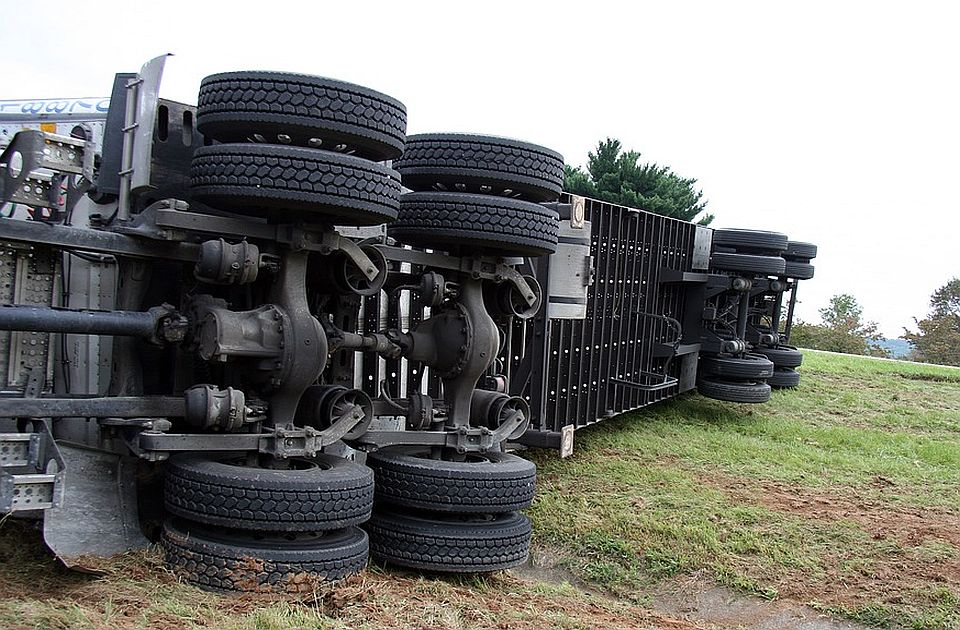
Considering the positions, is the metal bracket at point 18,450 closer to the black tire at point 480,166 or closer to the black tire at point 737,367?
the black tire at point 480,166

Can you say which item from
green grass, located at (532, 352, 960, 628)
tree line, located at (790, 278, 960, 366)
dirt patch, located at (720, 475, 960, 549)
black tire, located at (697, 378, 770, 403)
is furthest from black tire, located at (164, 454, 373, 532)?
tree line, located at (790, 278, 960, 366)

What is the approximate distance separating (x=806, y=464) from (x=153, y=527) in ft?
21.2

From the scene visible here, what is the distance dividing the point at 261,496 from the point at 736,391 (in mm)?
8454

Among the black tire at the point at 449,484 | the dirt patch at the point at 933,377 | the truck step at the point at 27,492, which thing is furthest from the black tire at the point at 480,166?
the dirt patch at the point at 933,377

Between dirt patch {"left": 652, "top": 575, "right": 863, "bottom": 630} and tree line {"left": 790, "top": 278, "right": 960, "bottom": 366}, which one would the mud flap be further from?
tree line {"left": 790, "top": 278, "right": 960, "bottom": 366}

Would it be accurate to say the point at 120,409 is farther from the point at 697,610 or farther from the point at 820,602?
the point at 820,602

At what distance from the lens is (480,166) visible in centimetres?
546

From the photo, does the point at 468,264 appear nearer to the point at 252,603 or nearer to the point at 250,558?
the point at 250,558

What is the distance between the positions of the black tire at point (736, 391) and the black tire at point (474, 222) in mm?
6737

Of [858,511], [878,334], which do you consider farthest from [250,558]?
[878,334]

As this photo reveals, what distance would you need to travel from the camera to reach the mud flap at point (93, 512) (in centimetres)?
430

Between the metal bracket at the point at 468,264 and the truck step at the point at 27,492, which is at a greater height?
the metal bracket at the point at 468,264

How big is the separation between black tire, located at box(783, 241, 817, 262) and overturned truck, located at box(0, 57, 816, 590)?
27.5 ft

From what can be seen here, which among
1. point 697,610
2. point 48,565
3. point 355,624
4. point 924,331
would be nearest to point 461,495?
point 355,624
